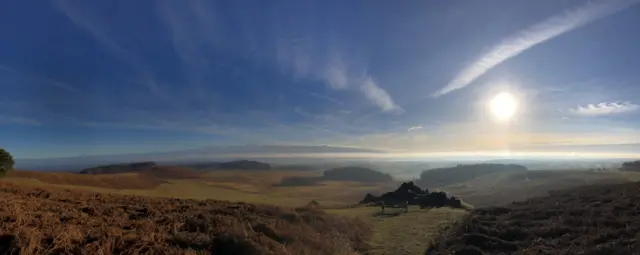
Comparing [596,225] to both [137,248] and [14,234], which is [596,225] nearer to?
[137,248]

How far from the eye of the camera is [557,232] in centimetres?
1445

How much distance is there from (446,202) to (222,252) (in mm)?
33225

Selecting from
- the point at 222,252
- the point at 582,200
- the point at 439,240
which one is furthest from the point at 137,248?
the point at 582,200

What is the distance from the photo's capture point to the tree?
34.4m

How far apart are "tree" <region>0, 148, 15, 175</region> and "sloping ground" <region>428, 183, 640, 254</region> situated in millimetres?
39278

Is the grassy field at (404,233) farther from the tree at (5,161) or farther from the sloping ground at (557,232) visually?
the tree at (5,161)

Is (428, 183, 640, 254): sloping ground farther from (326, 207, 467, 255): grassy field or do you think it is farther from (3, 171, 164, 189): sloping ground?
(3, 171, 164, 189): sloping ground

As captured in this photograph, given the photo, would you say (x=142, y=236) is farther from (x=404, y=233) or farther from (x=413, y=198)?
(x=413, y=198)

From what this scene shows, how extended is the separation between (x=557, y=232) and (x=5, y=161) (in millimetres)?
43734

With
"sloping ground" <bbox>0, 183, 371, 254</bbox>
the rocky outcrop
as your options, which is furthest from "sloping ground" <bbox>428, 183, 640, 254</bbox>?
the rocky outcrop

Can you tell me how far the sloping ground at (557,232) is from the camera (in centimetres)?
1174

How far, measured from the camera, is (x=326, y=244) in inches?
509

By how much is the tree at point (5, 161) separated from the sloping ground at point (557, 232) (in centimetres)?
3928

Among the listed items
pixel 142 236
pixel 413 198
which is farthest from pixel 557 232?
pixel 413 198
